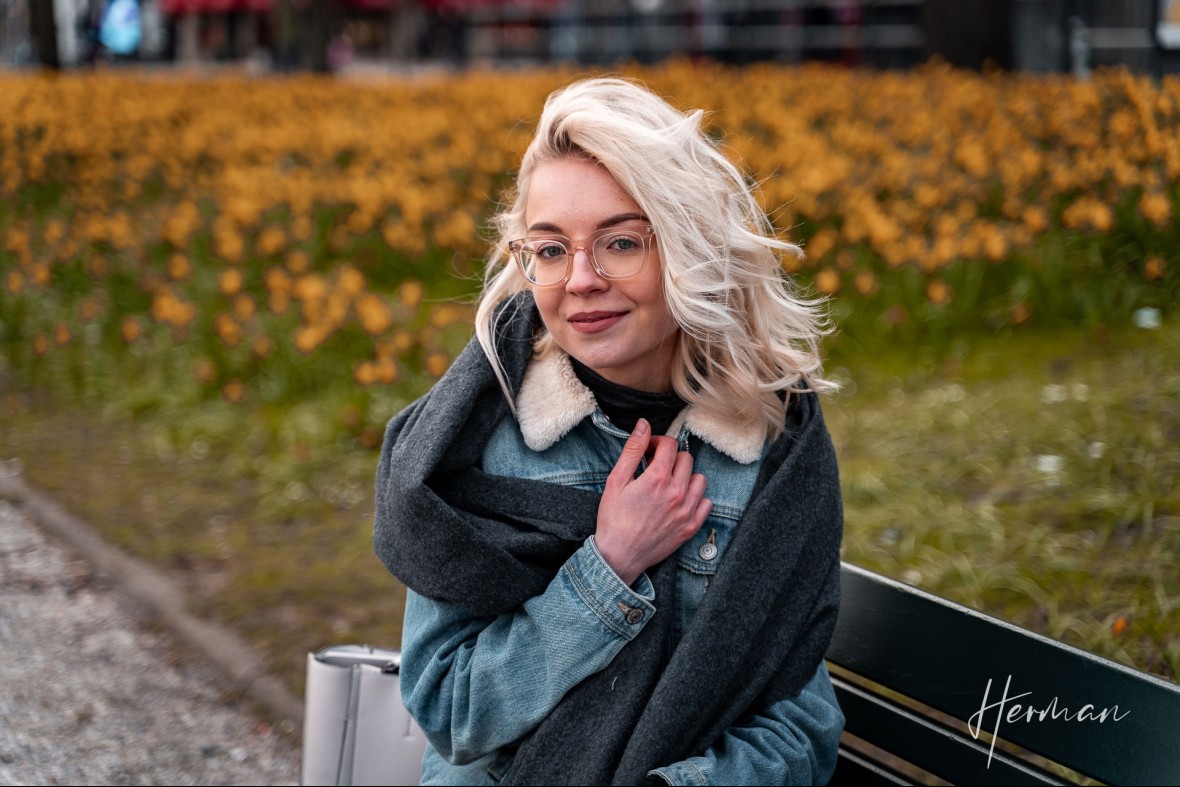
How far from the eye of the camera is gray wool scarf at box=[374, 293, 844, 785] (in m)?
1.82

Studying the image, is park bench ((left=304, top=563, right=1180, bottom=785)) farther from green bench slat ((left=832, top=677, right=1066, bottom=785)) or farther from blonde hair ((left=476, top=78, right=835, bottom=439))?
blonde hair ((left=476, top=78, right=835, bottom=439))

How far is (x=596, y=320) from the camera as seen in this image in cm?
188

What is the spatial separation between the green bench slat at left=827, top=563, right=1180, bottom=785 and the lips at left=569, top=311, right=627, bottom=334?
65cm

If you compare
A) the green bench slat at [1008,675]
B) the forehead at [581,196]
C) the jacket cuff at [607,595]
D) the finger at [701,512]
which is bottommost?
the green bench slat at [1008,675]

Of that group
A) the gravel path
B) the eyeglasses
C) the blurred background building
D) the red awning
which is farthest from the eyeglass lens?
the red awning

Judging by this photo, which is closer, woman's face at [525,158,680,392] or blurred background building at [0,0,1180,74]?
woman's face at [525,158,680,392]

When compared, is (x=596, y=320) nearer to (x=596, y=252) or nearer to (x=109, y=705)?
(x=596, y=252)

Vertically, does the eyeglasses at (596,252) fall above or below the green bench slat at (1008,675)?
above

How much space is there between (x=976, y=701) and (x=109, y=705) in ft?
8.20

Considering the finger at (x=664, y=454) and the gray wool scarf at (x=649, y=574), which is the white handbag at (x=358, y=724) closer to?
the gray wool scarf at (x=649, y=574)

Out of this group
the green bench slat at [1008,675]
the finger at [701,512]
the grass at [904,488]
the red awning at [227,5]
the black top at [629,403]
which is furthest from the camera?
the red awning at [227,5]

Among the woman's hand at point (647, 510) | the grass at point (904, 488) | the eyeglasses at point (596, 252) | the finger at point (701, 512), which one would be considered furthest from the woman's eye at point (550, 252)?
the grass at point (904, 488)

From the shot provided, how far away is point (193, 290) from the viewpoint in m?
6.44

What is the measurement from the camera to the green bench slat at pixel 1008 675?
1.78 metres
